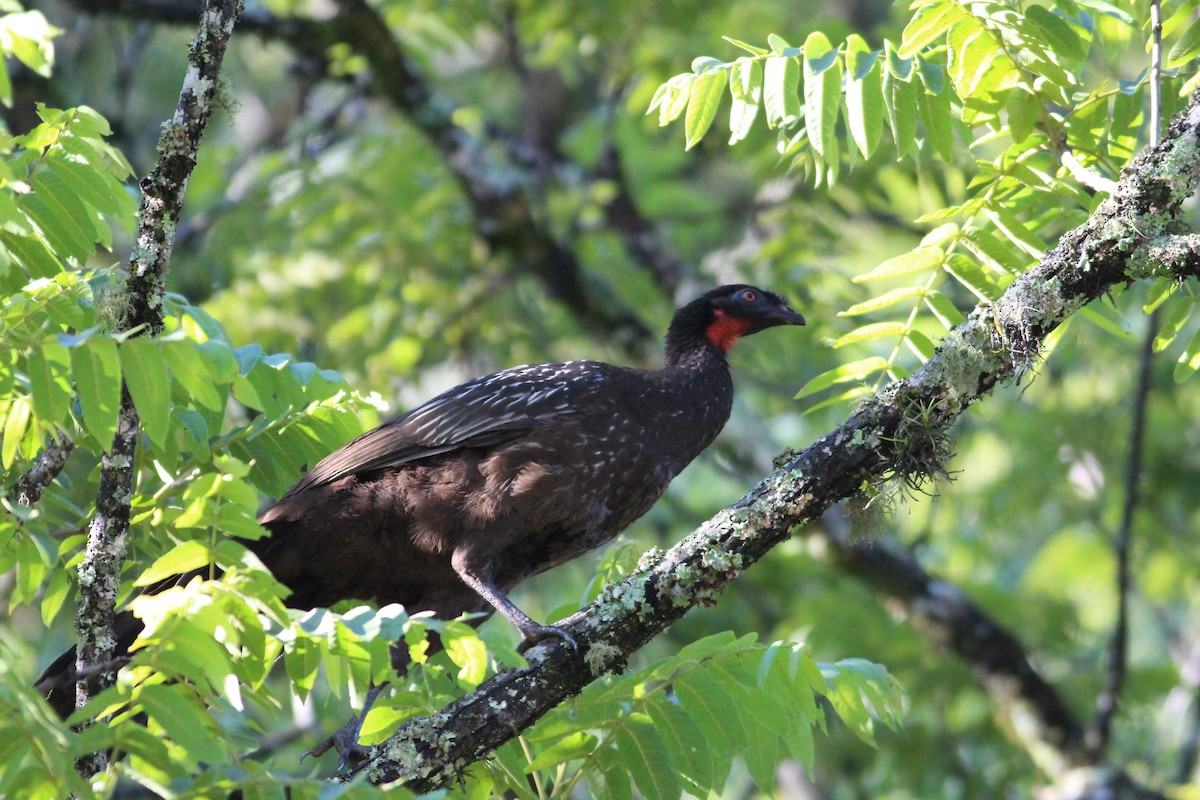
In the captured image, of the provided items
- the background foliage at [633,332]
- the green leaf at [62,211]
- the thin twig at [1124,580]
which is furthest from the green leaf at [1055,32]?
the thin twig at [1124,580]

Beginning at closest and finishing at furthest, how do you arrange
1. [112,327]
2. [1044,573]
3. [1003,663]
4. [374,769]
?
[112,327] < [374,769] < [1003,663] < [1044,573]

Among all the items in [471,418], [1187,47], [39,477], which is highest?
[39,477]

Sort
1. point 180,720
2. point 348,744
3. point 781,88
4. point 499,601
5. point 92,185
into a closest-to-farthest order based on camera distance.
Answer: point 180,720, point 92,185, point 781,88, point 499,601, point 348,744

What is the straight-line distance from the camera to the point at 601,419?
4.52 m

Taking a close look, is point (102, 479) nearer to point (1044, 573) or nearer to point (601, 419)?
point (601, 419)

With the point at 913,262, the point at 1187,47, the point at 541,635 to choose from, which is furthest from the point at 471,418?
the point at 1187,47

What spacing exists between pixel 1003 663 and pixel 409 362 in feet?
13.7

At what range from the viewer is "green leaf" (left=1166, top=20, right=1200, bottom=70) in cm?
364

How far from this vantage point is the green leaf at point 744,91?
3629 millimetres

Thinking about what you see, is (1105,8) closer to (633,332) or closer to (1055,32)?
(1055,32)

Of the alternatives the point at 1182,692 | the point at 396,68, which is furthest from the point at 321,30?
the point at 1182,692

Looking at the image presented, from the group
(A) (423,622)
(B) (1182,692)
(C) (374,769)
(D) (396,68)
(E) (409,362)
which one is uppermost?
(D) (396,68)

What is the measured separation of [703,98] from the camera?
3717 millimetres

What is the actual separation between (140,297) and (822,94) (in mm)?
1923
